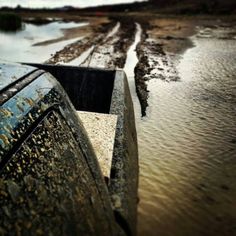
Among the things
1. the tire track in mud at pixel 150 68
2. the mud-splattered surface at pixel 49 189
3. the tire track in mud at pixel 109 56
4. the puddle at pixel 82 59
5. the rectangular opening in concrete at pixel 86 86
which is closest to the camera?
the mud-splattered surface at pixel 49 189

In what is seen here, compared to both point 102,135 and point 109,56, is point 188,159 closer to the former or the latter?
point 102,135

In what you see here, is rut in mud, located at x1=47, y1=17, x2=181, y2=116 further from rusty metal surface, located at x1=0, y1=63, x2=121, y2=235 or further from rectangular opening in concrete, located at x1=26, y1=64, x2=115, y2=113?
rusty metal surface, located at x1=0, y1=63, x2=121, y2=235

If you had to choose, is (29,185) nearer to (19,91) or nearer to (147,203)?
(19,91)

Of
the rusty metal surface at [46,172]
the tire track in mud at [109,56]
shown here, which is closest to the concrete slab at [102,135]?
the rusty metal surface at [46,172]

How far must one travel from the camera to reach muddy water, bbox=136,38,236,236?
362 cm

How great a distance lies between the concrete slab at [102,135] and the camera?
2709mm

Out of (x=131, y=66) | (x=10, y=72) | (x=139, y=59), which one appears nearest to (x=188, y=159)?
(x=10, y=72)

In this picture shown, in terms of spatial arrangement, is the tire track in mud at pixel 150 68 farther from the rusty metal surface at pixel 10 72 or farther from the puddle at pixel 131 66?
the rusty metal surface at pixel 10 72

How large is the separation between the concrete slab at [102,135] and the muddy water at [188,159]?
1.03 metres

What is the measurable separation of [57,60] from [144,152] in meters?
9.90

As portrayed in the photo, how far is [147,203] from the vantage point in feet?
12.7

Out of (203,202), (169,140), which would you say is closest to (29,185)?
(203,202)

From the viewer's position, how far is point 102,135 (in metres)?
3.33

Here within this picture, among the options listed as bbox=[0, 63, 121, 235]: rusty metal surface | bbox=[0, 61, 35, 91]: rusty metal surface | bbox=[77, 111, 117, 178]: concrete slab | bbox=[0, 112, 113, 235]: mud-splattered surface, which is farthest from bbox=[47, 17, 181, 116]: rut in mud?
bbox=[0, 112, 113, 235]: mud-splattered surface
